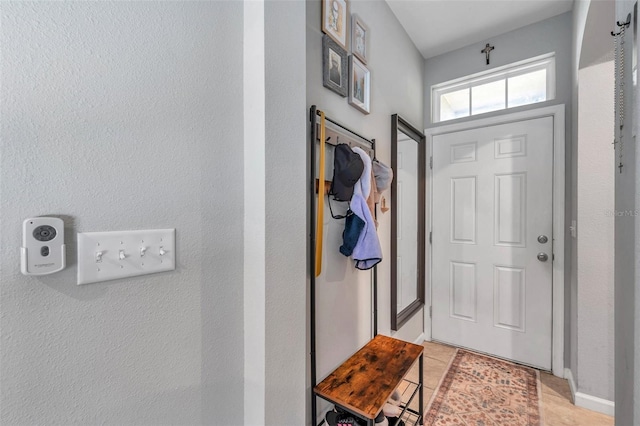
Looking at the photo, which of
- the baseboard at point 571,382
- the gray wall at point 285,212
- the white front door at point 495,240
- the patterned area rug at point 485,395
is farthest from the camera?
the white front door at point 495,240

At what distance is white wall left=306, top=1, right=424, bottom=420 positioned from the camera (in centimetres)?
137

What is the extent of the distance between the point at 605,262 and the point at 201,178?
2255mm

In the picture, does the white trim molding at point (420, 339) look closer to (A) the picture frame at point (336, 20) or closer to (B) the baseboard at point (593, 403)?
(B) the baseboard at point (593, 403)

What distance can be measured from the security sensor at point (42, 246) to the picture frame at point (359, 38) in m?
1.54

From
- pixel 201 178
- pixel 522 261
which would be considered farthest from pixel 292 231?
pixel 522 261

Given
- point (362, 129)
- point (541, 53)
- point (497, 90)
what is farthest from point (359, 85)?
point (541, 53)

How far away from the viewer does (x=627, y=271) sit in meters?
0.73

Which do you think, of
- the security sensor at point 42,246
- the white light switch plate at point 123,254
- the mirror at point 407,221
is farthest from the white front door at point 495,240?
the security sensor at point 42,246

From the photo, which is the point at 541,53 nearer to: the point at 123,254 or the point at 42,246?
the point at 123,254

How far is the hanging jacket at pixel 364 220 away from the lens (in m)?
1.40

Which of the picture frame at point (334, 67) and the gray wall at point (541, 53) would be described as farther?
the gray wall at point (541, 53)

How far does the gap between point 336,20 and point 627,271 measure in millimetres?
1501

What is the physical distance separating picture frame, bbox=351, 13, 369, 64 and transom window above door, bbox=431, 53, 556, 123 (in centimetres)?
120

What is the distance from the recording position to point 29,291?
1.92 feet
